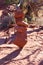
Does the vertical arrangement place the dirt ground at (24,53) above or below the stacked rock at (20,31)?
below

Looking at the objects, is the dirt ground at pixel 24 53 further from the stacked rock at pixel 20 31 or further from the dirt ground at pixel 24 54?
the stacked rock at pixel 20 31

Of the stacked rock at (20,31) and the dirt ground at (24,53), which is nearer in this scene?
the dirt ground at (24,53)

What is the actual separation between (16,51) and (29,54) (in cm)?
33

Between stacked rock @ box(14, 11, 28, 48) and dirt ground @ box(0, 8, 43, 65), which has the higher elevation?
stacked rock @ box(14, 11, 28, 48)

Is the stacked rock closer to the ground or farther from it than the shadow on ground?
farther from it

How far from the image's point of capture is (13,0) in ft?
33.2

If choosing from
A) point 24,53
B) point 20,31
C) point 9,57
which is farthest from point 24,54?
point 20,31

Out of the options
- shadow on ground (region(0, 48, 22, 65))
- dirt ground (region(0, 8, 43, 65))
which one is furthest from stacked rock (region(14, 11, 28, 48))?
shadow on ground (region(0, 48, 22, 65))

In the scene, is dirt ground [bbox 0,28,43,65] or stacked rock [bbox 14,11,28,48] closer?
dirt ground [bbox 0,28,43,65]

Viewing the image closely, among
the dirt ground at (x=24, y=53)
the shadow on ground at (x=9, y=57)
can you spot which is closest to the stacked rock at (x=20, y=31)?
the dirt ground at (x=24, y=53)

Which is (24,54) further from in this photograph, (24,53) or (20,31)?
(20,31)

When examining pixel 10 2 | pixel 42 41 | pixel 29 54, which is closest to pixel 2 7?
pixel 10 2

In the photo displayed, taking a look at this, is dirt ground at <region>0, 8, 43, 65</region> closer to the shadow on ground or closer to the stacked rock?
the shadow on ground

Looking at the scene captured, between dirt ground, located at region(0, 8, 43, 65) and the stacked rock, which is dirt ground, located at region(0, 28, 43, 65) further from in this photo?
the stacked rock
